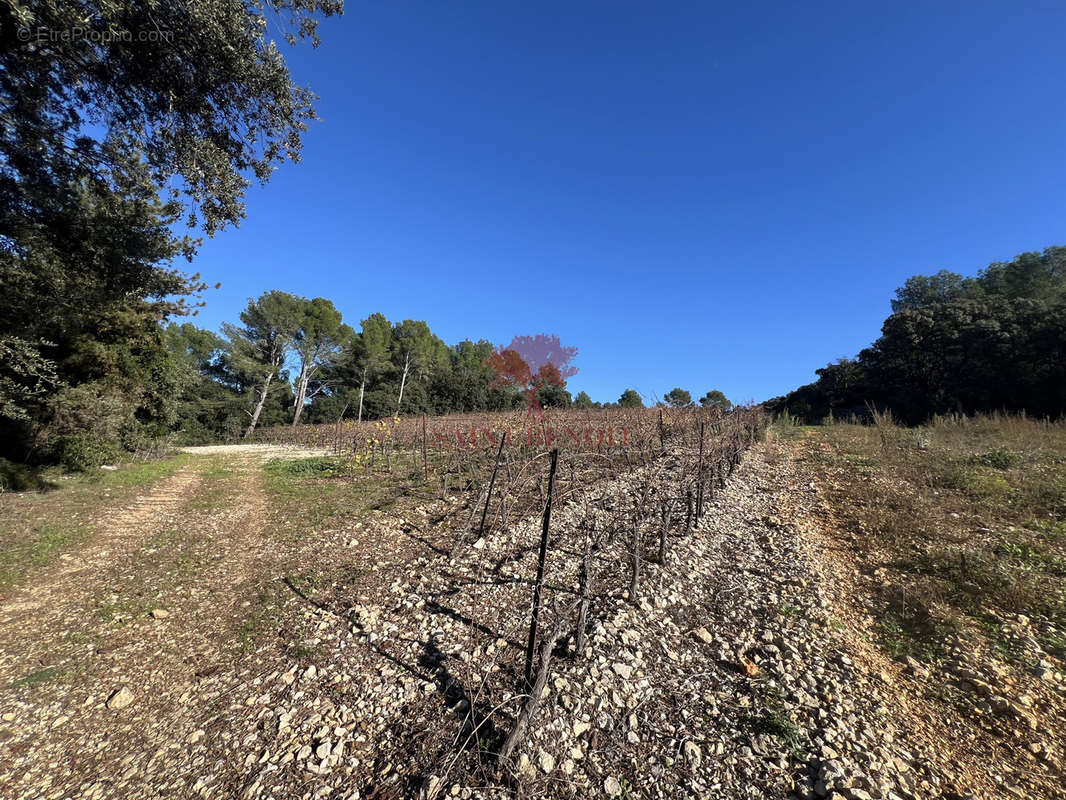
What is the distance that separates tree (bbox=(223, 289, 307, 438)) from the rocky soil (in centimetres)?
2775

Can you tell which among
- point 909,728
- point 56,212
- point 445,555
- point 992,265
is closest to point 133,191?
→ point 56,212

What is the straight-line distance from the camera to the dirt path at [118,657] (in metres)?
2.44

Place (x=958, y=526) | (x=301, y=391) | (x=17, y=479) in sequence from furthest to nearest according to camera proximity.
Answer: (x=301, y=391) < (x=17, y=479) < (x=958, y=526)

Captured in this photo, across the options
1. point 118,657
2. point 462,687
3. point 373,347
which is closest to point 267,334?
point 373,347

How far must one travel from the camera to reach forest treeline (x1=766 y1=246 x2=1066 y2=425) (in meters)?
15.9

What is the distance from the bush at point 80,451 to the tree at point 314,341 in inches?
845

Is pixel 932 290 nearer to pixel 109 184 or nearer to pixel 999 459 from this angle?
pixel 999 459

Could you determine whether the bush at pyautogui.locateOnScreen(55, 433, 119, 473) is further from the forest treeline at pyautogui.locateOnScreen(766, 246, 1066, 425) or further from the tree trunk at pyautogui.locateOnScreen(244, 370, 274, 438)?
the forest treeline at pyautogui.locateOnScreen(766, 246, 1066, 425)

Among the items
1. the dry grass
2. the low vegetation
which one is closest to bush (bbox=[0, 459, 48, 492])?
the low vegetation

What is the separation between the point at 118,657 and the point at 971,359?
30265 mm

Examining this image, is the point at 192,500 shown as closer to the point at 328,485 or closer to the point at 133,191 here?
the point at 328,485

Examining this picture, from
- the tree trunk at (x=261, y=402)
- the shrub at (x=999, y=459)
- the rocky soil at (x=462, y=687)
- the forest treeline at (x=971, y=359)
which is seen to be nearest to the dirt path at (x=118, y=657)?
the rocky soil at (x=462, y=687)

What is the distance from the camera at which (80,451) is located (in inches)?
352

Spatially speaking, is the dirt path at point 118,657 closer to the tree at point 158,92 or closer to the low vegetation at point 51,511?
the low vegetation at point 51,511
